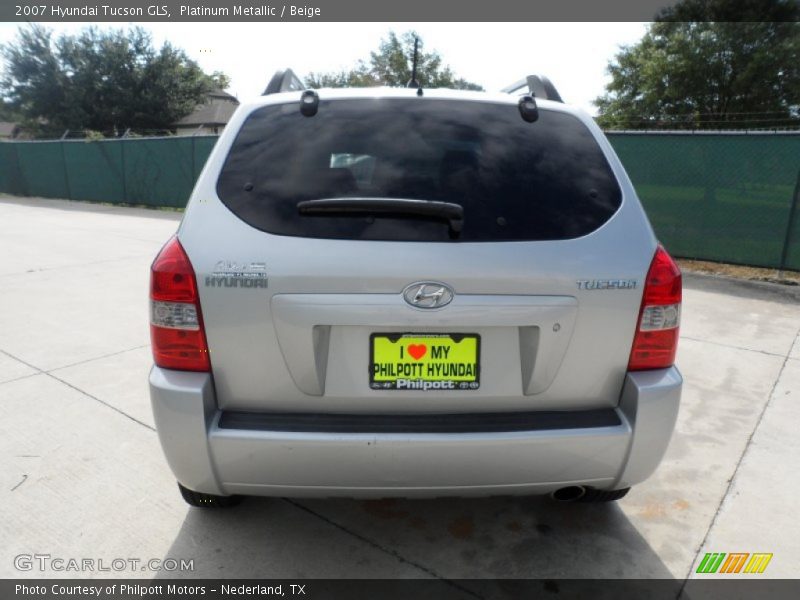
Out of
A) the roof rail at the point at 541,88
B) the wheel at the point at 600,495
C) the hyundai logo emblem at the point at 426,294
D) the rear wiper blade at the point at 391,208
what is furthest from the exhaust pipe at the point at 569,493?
the roof rail at the point at 541,88

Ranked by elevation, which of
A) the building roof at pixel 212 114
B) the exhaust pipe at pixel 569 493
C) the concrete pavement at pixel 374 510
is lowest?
the building roof at pixel 212 114

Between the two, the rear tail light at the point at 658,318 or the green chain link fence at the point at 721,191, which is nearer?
the rear tail light at the point at 658,318

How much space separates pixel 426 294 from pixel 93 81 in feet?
140

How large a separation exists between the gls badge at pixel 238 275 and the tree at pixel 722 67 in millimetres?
28374

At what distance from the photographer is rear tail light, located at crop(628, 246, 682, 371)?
1.87m

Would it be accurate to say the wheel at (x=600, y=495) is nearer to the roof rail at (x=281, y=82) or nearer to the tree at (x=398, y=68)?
the roof rail at (x=281, y=82)

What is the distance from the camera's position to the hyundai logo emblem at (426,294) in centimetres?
175

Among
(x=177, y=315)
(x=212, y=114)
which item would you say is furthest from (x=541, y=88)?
(x=212, y=114)

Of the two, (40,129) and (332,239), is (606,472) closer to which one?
(332,239)

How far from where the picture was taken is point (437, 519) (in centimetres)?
247

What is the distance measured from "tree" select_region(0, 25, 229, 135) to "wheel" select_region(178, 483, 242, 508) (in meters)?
40.8

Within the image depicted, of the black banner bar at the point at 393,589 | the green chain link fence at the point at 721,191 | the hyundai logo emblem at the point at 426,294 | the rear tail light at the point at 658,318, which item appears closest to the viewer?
the hyundai logo emblem at the point at 426,294

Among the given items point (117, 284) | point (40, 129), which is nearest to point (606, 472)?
point (117, 284)

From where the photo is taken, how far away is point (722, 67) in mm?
26969
